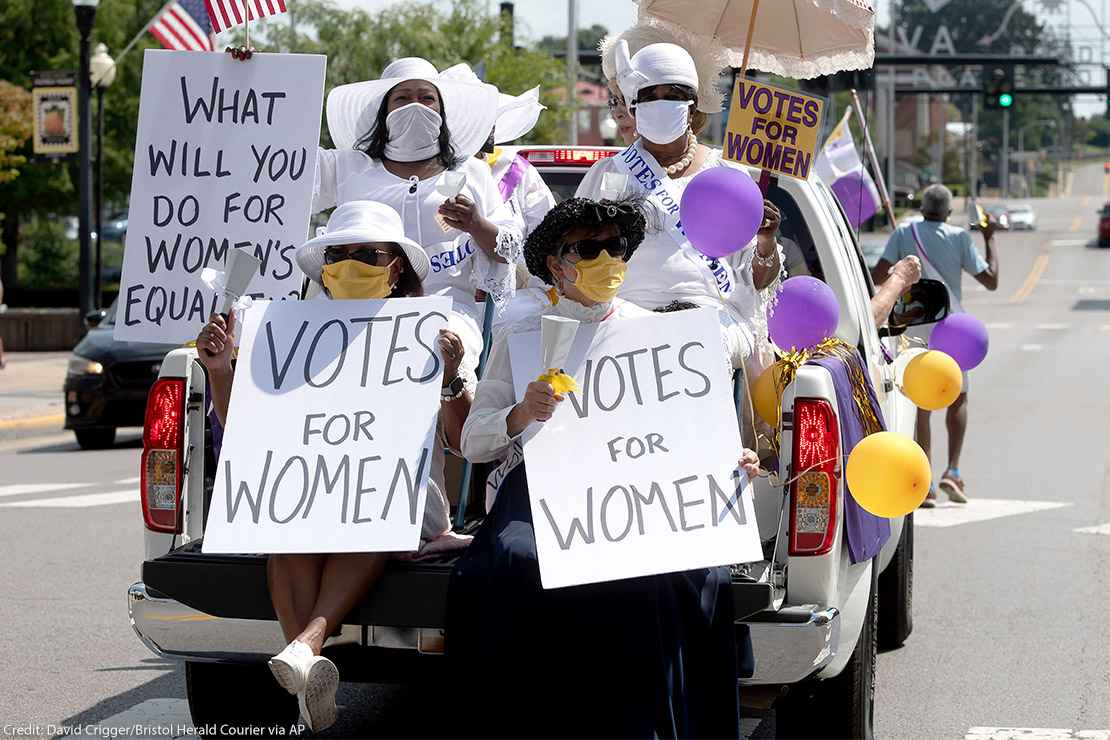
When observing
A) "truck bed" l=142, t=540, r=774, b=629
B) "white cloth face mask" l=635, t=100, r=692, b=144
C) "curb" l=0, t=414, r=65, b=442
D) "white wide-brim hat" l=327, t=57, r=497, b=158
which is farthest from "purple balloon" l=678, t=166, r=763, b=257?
"curb" l=0, t=414, r=65, b=442

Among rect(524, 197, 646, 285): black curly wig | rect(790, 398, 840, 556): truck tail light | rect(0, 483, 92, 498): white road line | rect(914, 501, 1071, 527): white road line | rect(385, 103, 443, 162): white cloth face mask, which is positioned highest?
rect(385, 103, 443, 162): white cloth face mask

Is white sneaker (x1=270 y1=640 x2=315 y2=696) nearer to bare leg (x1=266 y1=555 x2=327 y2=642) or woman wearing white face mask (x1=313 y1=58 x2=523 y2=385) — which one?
bare leg (x1=266 y1=555 x2=327 y2=642)

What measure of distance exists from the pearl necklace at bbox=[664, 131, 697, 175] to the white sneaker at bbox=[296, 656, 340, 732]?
221cm

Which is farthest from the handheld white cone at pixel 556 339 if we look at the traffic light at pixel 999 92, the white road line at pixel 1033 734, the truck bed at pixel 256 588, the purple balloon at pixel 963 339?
the traffic light at pixel 999 92

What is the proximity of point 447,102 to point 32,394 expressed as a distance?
49.7ft

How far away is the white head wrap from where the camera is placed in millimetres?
6672

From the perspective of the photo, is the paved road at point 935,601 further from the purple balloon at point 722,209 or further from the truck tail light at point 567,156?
the truck tail light at point 567,156

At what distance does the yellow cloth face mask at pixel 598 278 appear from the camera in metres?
4.65

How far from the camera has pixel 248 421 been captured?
4820 mm

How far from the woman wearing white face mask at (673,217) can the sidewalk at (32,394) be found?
12.4 meters

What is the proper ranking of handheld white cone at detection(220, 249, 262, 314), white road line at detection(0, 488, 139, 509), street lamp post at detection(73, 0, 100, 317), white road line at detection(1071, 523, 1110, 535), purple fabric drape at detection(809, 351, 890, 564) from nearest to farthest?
purple fabric drape at detection(809, 351, 890, 564)
handheld white cone at detection(220, 249, 262, 314)
white road line at detection(1071, 523, 1110, 535)
white road line at detection(0, 488, 139, 509)
street lamp post at detection(73, 0, 100, 317)

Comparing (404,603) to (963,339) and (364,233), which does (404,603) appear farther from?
(963,339)

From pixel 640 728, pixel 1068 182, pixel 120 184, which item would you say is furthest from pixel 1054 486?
pixel 1068 182

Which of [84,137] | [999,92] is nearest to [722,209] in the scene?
[84,137]
